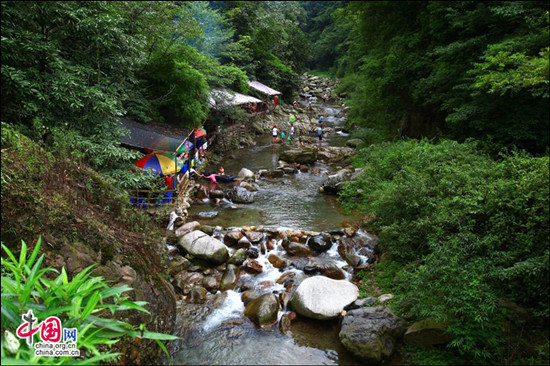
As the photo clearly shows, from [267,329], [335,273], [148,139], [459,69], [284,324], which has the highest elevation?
[459,69]

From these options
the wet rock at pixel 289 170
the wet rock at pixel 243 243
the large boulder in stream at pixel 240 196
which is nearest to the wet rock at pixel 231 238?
the wet rock at pixel 243 243

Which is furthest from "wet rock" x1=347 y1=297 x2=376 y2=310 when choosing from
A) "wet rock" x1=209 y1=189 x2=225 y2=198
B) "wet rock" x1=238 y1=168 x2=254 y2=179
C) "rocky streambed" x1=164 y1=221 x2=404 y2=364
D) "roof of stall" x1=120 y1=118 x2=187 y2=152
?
"wet rock" x1=238 y1=168 x2=254 y2=179

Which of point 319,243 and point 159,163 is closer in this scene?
point 319,243

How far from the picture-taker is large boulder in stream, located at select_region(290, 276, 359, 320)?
6938 millimetres

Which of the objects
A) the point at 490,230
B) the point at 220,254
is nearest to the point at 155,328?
the point at 220,254

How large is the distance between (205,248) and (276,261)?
218cm

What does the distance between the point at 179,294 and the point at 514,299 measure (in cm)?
719

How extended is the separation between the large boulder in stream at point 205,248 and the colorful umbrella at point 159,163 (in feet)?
9.99

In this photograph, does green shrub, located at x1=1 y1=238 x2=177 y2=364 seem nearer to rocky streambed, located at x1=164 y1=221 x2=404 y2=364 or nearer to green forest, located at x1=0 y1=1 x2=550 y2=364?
green forest, located at x1=0 y1=1 x2=550 y2=364

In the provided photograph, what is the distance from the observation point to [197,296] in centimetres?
776

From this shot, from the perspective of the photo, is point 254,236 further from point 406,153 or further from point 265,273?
point 406,153

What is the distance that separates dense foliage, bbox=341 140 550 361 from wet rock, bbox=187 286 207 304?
15.5 feet

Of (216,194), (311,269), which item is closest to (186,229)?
(216,194)

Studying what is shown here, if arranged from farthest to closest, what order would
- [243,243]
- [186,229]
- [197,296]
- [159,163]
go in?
[159,163]
[186,229]
[243,243]
[197,296]
